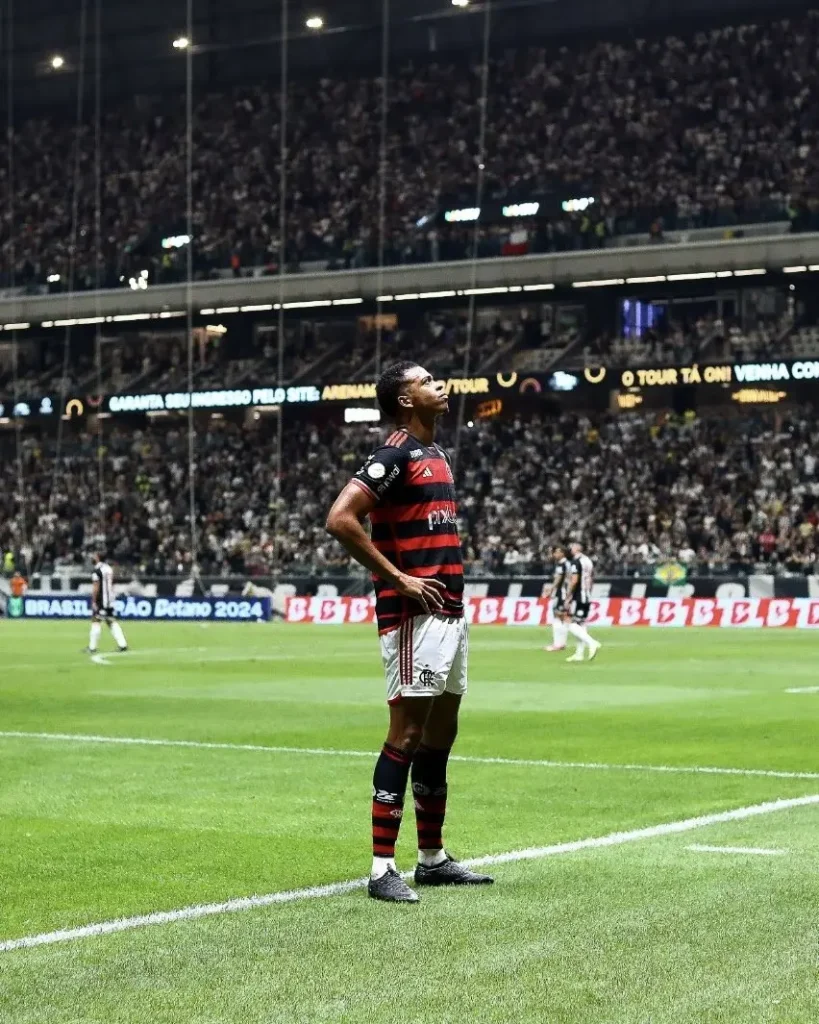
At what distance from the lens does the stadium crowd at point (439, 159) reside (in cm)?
5947

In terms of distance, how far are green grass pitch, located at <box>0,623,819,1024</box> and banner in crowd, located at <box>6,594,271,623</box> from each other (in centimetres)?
2954

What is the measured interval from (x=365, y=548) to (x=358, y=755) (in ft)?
24.2

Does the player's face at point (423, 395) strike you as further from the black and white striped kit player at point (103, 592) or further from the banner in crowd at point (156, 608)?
the banner in crowd at point (156, 608)

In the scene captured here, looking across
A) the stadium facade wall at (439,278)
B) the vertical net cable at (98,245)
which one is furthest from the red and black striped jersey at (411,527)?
the vertical net cable at (98,245)

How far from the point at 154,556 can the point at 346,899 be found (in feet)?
181

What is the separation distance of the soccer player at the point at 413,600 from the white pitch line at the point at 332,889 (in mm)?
406

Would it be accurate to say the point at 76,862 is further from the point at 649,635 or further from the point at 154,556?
the point at 154,556

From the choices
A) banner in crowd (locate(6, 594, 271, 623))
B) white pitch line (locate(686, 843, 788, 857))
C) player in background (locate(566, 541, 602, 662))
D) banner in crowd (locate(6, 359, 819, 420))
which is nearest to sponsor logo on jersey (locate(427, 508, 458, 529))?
white pitch line (locate(686, 843, 788, 857))

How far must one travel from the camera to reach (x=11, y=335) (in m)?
74.2

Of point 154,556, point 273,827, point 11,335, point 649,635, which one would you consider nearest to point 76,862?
point 273,827

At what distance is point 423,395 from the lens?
838cm

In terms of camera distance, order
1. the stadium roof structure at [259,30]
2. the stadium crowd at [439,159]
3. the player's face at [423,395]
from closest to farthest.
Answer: the player's face at [423,395] < the stadium crowd at [439,159] < the stadium roof structure at [259,30]

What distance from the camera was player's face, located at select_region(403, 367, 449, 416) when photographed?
330 inches

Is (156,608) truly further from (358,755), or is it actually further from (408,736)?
(408,736)
